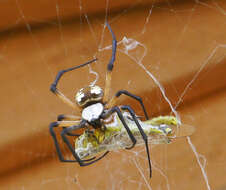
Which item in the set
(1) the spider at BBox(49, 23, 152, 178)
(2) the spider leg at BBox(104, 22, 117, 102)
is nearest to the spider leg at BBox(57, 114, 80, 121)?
(1) the spider at BBox(49, 23, 152, 178)

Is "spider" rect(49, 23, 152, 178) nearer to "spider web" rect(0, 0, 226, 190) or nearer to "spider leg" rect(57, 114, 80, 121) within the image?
"spider leg" rect(57, 114, 80, 121)

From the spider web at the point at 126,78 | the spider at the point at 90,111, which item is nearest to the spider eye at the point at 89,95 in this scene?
the spider at the point at 90,111

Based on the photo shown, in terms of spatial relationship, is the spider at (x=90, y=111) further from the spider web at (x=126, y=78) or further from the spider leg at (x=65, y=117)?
the spider web at (x=126, y=78)

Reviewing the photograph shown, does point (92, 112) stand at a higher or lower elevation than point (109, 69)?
lower

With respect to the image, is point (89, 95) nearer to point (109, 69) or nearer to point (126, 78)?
point (109, 69)

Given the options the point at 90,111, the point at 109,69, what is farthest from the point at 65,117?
the point at 109,69

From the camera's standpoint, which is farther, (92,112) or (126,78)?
(126,78)
